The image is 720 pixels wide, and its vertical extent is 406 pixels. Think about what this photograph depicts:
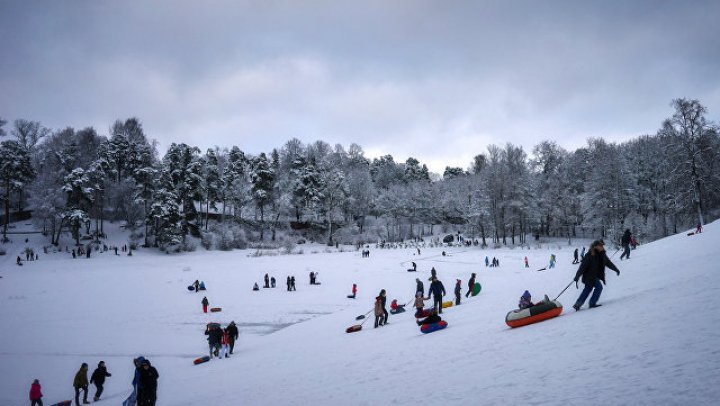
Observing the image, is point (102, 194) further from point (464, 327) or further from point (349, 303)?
point (464, 327)

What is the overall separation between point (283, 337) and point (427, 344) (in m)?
8.06

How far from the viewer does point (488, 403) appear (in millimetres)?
4441

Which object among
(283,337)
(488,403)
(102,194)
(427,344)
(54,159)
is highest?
(54,159)

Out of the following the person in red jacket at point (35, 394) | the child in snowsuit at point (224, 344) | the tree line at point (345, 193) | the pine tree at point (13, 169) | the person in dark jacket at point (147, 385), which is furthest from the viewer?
the pine tree at point (13, 169)

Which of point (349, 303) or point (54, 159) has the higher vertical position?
point (54, 159)

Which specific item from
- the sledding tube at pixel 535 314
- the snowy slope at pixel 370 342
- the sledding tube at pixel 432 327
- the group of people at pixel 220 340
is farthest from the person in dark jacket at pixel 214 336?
the sledding tube at pixel 535 314

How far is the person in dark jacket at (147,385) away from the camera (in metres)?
7.53

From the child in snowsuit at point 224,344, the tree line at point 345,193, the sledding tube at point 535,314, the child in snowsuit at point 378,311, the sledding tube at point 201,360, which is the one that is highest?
the tree line at point 345,193

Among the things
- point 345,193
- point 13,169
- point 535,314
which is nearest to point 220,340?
point 535,314

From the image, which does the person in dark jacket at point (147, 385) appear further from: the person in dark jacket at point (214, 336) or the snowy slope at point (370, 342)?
the person in dark jacket at point (214, 336)

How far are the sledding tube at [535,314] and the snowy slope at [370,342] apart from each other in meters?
0.27

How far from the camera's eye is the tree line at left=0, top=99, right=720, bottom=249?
36906mm

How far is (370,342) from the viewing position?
11.1 metres

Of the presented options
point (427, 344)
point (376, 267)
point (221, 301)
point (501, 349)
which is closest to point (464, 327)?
point (427, 344)
